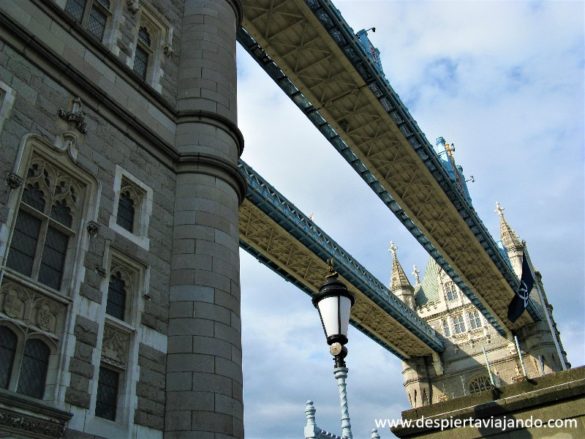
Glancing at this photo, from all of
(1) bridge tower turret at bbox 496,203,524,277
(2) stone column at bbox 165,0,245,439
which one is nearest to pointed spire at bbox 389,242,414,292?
(1) bridge tower turret at bbox 496,203,524,277

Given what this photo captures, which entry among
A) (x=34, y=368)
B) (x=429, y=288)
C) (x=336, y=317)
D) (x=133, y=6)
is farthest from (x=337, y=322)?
(x=429, y=288)

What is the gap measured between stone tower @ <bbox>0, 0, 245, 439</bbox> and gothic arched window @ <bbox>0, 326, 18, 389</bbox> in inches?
0.8

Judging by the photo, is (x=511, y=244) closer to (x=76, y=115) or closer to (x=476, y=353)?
(x=476, y=353)

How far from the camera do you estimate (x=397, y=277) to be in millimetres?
65938

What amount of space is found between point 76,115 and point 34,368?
3755 mm

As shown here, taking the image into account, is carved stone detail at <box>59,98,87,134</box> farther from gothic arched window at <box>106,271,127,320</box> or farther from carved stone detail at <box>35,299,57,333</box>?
carved stone detail at <box>35,299,57,333</box>

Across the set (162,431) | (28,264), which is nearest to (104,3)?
(28,264)

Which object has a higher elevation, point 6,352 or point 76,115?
point 76,115

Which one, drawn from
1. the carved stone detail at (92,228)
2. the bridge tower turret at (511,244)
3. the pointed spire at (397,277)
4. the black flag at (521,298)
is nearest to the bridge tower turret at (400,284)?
the pointed spire at (397,277)

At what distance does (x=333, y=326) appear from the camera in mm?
6742

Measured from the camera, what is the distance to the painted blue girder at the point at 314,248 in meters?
28.7

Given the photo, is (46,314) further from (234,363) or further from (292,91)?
(292,91)

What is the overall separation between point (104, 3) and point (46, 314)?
6.55 metres

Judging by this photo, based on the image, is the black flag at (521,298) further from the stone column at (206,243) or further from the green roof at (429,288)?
the green roof at (429,288)
